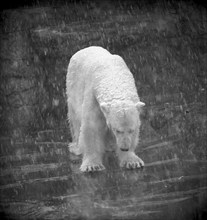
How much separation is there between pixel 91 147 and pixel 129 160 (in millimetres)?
490

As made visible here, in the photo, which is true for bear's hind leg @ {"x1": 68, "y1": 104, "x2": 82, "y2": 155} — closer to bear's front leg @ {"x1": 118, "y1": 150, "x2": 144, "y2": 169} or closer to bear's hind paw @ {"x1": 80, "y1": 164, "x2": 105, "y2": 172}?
bear's hind paw @ {"x1": 80, "y1": 164, "x2": 105, "y2": 172}

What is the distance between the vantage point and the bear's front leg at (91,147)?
6.20m

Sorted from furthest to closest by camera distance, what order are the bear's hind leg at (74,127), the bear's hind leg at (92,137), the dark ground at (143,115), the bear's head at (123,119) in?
the bear's hind leg at (74,127) → the bear's hind leg at (92,137) → the bear's head at (123,119) → the dark ground at (143,115)

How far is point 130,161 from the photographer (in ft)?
20.5

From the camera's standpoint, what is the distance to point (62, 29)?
11.6 m

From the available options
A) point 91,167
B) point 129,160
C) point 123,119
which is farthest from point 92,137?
point 123,119

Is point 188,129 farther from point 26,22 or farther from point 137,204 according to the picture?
point 26,22

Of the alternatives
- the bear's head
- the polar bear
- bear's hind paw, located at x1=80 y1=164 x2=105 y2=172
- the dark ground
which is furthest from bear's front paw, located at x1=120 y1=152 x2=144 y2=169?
the bear's head

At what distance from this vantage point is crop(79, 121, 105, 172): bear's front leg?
620 centimetres

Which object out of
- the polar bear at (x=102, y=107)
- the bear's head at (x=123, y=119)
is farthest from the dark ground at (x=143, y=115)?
the bear's head at (x=123, y=119)

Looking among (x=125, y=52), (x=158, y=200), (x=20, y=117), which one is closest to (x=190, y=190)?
(x=158, y=200)

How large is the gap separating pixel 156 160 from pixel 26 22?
626 centimetres

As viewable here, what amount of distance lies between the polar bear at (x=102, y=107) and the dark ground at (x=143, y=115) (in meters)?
0.26

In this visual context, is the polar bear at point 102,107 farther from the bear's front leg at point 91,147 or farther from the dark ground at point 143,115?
the dark ground at point 143,115
